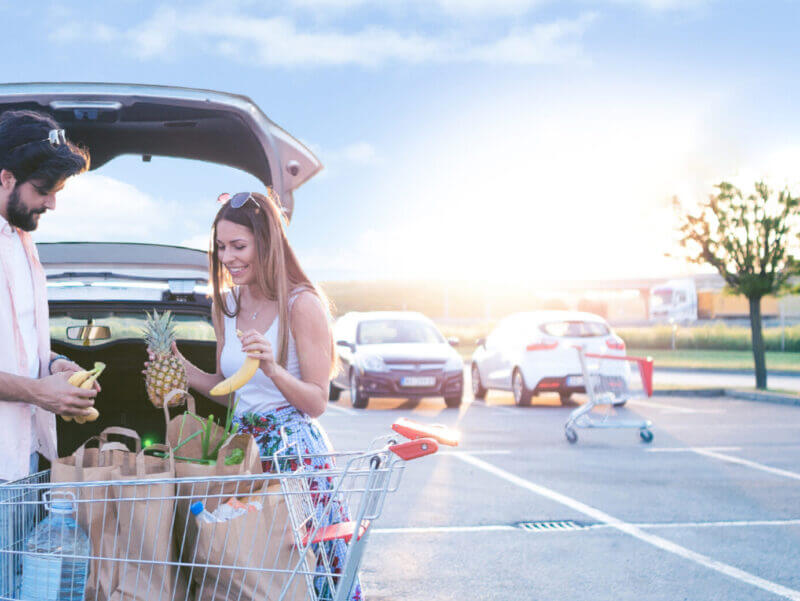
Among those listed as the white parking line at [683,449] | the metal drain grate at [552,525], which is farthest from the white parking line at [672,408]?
the metal drain grate at [552,525]

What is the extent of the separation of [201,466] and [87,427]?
99.1 inches

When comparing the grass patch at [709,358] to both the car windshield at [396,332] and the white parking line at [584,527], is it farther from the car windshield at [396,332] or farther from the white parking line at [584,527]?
the white parking line at [584,527]

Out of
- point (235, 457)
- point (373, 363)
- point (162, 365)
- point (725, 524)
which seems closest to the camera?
point (235, 457)

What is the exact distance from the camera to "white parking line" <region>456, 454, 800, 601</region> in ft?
16.5

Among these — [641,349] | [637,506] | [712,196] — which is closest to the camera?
[637,506]

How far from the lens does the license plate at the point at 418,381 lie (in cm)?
1538

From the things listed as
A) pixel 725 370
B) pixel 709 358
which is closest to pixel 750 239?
pixel 725 370

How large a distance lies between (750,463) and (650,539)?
3825 millimetres

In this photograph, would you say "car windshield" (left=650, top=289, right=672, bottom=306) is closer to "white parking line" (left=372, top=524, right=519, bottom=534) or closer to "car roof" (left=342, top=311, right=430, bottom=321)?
"car roof" (left=342, top=311, right=430, bottom=321)

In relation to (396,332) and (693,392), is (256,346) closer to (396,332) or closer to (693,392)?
(396,332)

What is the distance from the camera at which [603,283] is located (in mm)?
75750

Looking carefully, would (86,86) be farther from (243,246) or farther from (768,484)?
(768,484)

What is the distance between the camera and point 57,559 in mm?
2434

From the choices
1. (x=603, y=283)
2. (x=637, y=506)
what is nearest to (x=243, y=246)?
(x=637, y=506)
